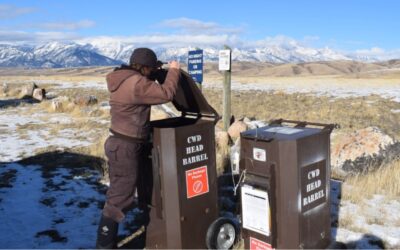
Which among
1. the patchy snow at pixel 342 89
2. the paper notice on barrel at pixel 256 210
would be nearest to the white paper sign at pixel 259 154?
the paper notice on barrel at pixel 256 210

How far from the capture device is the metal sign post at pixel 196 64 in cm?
960

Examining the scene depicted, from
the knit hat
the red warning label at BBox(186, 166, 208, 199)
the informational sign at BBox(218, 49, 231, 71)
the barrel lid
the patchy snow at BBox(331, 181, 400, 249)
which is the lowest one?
the patchy snow at BBox(331, 181, 400, 249)

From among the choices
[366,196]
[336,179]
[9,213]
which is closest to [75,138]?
[9,213]

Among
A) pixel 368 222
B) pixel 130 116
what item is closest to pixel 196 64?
pixel 368 222

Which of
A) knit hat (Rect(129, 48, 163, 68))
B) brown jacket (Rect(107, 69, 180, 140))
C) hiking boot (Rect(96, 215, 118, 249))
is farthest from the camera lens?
hiking boot (Rect(96, 215, 118, 249))

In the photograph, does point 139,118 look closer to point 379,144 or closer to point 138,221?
point 138,221

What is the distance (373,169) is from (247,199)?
152 inches

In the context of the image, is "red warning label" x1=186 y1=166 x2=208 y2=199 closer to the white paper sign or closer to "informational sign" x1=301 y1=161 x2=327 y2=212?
the white paper sign

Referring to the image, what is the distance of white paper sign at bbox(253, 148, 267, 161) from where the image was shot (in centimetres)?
404

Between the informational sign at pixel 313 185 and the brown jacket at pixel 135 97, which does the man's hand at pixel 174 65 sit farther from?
the informational sign at pixel 313 185

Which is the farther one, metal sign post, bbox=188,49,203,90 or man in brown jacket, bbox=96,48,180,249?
metal sign post, bbox=188,49,203,90

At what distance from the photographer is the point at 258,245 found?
13.9ft

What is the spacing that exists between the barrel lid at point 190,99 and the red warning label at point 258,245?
1.28 m

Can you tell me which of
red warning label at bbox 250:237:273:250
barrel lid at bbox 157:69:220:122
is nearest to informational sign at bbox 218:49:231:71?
barrel lid at bbox 157:69:220:122
